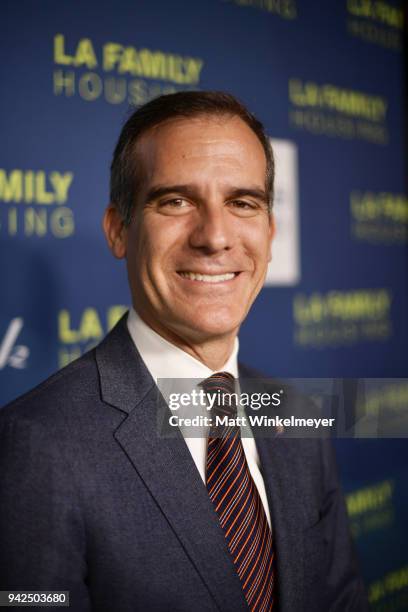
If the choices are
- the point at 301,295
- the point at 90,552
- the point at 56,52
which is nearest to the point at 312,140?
the point at 301,295

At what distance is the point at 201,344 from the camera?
1.19m

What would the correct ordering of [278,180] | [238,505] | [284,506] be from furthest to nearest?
[278,180], [284,506], [238,505]

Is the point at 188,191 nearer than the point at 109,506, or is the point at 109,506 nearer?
the point at 109,506

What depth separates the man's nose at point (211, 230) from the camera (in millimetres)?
1110

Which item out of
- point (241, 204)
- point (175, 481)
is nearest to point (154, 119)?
point (241, 204)

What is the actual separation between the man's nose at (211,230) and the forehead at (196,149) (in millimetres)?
66

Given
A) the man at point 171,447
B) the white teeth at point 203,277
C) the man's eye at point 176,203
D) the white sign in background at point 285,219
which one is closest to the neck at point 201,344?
the man at point 171,447

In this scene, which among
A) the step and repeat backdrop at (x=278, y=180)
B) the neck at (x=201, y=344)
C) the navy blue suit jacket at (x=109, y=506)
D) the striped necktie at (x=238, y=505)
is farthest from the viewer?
the step and repeat backdrop at (x=278, y=180)

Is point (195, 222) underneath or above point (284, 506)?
above

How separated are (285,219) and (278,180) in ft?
0.42

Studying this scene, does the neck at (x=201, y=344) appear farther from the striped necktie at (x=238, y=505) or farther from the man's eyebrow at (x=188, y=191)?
the man's eyebrow at (x=188, y=191)

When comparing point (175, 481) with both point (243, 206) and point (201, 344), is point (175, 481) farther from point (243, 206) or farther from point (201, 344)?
point (243, 206)

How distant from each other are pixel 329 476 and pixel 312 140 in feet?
4.11

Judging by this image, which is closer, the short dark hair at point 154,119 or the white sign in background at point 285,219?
the short dark hair at point 154,119
